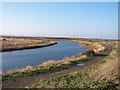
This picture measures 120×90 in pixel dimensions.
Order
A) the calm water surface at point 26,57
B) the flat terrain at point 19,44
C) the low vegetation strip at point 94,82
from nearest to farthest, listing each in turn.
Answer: the low vegetation strip at point 94,82
the calm water surface at point 26,57
the flat terrain at point 19,44

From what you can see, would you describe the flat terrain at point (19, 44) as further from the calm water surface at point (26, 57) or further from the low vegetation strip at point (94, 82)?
the low vegetation strip at point (94, 82)

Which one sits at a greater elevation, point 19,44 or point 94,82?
point 94,82

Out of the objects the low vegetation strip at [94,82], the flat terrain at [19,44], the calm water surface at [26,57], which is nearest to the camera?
the low vegetation strip at [94,82]

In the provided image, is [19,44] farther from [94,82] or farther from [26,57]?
[94,82]

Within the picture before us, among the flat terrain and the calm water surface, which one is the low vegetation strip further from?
the flat terrain

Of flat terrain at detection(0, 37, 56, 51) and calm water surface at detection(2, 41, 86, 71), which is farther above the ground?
flat terrain at detection(0, 37, 56, 51)

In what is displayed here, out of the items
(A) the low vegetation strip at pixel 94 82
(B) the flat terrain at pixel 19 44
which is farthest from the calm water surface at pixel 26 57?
(A) the low vegetation strip at pixel 94 82

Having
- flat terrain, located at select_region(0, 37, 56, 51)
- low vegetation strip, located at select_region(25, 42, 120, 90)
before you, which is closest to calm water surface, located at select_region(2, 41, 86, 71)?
flat terrain, located at select_region(0, 37, 56, 51)

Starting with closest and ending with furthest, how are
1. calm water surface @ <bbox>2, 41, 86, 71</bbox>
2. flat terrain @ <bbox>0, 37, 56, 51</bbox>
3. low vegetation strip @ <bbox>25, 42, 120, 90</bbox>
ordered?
1. low vegetation strip @ <bbox>25, 42, 120, 90</bbox>
2. calm water surface @ <bbox>2, 41, 86, 71</bbox>
3. flat terrain @ <bbox>0, 37, 56, 51</bbox>

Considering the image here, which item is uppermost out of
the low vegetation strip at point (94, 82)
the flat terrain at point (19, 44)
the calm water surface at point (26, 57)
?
the low vegetation strip at point (94, 82)

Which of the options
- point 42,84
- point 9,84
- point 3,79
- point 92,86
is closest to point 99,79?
point 92,86

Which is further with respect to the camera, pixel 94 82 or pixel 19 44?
pixel 19 44

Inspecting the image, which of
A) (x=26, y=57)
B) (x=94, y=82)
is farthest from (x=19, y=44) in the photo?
(x=94, y=82)

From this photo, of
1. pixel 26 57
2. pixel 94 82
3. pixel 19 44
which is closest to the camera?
pixel 94 82
